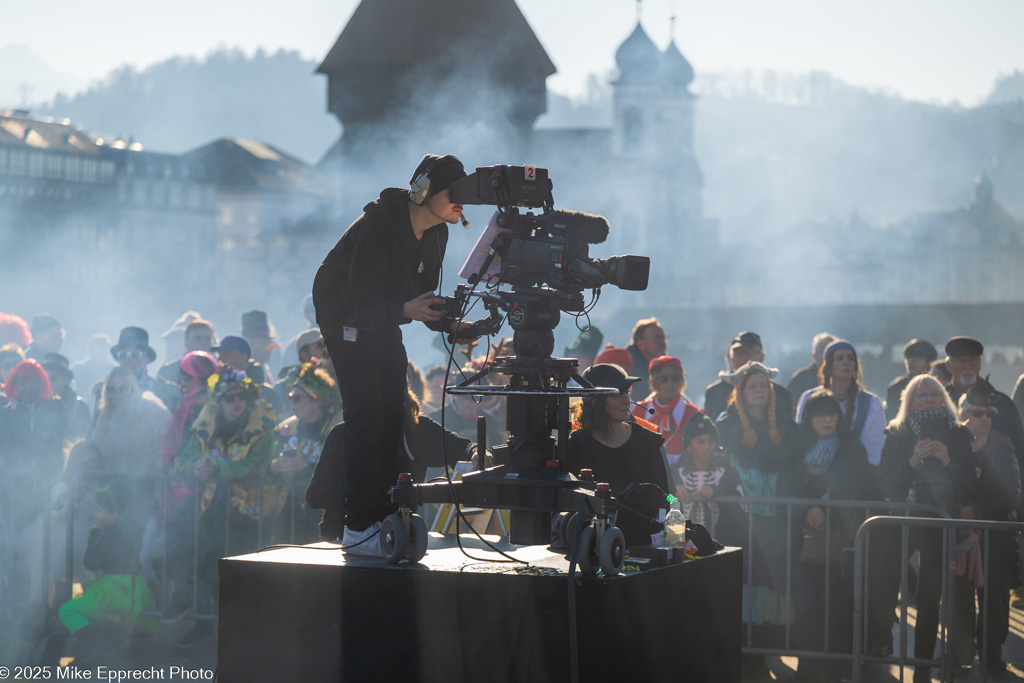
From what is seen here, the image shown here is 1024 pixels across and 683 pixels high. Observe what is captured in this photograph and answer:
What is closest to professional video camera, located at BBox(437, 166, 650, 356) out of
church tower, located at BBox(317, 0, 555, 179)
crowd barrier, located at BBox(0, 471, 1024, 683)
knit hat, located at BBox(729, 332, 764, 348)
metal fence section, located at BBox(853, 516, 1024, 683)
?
metal fence section, located at BBox(853, 516, 1024, 683)

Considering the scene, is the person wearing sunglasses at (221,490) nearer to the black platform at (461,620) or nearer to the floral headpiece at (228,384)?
→ the floral headpiece at (228,384)

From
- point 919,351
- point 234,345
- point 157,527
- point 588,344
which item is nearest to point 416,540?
point 157,527

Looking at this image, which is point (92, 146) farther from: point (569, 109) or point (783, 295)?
point (569, 109)

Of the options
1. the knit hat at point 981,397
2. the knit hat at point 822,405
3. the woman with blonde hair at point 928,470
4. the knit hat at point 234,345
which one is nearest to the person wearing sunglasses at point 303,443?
the knit hat at point 234,345

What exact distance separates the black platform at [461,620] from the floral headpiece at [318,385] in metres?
3.35

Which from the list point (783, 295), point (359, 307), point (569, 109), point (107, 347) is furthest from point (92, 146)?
point (569, 109)

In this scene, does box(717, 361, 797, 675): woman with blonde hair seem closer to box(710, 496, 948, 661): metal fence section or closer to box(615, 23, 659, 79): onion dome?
box(710, 496, 948, 661): metal fence section

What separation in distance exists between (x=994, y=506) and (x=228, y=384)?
4.72m

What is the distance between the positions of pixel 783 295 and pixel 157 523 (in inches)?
1946

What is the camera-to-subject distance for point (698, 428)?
690 centimetres

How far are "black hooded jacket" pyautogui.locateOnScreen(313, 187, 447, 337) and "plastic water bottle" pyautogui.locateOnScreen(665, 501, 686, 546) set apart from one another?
1059 mm

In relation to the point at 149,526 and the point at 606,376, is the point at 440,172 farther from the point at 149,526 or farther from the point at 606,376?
the point at 149,526

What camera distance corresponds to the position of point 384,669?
12.1 feet

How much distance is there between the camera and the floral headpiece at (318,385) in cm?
745
